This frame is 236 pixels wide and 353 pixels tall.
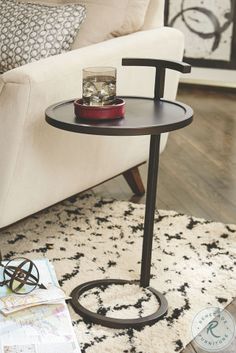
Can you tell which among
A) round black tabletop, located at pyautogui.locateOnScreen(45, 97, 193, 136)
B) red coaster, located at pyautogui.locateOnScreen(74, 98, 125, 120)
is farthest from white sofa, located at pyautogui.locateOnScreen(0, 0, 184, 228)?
red coaster, located at pyautogui.locateOnScreen(74, 98, 125, 120)

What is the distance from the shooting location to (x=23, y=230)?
2.32 metres

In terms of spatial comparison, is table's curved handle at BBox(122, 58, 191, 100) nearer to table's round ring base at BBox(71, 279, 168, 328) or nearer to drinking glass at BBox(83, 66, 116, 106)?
drinking glass at BBox(83, 66, 116, 106)

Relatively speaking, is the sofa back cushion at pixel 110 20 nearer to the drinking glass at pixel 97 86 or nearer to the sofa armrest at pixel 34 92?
the sofa armrest at pixel 34 92

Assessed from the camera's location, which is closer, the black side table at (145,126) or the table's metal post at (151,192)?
the black side table at (145,126)

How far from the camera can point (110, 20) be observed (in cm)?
238

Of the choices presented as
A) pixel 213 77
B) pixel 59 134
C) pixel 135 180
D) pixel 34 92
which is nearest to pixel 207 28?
pixel 213 77

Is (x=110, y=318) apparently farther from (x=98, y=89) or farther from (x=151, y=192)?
(x=98, y=89)

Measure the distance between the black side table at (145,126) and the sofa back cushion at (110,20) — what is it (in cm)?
44

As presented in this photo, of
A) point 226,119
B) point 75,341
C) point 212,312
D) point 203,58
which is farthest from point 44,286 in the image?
point 203,58

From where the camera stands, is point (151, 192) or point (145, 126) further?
point (151, 192)

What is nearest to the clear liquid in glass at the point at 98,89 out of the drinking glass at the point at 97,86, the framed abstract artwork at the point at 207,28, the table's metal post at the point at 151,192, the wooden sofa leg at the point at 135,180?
the drinking glass at the point at 97,86

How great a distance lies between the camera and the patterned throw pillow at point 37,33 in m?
2.28

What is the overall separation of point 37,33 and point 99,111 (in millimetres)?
731

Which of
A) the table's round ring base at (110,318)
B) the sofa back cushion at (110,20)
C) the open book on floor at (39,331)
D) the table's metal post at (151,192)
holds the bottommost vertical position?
the table's round ring base at (110,318)
